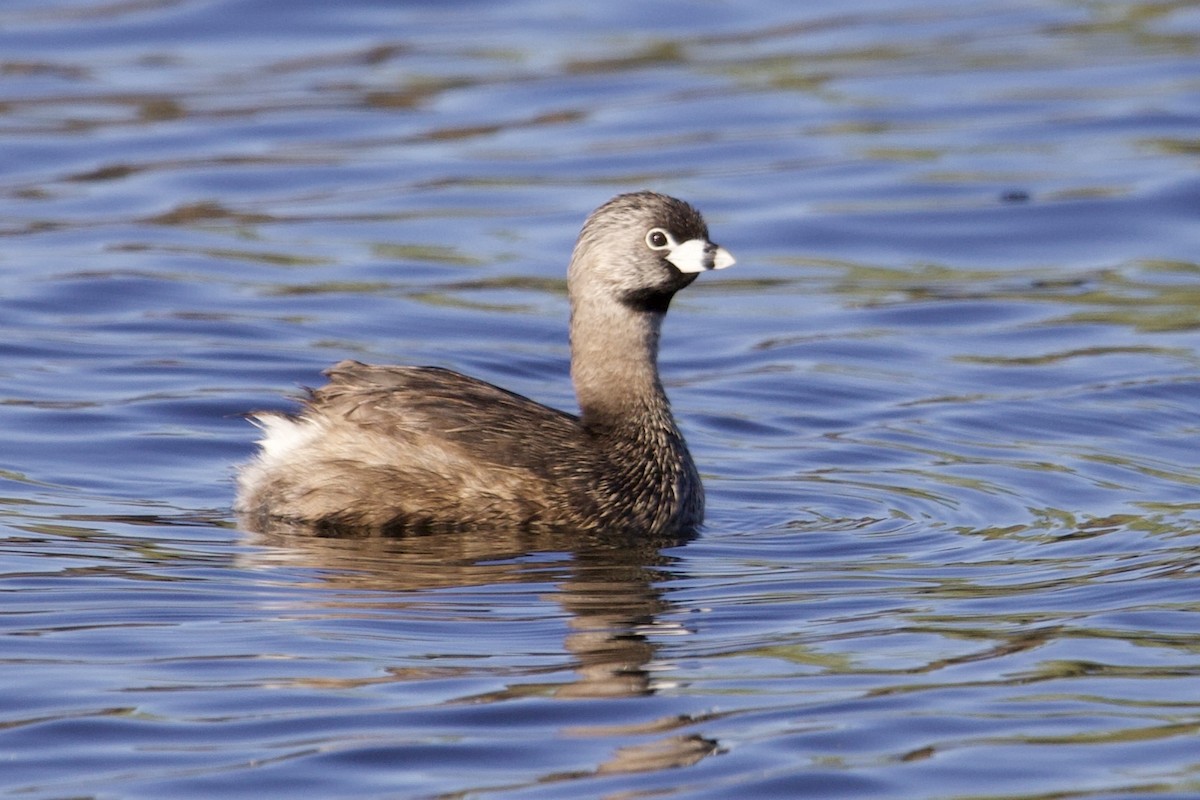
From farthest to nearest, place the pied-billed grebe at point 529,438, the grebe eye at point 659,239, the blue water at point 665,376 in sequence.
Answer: the grebe eye at point 659,239
the pied-billed grebe at point 529,438
the blue water at point 665,376

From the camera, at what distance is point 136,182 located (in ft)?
59.0

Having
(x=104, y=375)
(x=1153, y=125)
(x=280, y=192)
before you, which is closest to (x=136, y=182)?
(x=280, y=192)

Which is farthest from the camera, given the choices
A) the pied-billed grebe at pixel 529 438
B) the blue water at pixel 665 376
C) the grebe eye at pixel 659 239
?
the grebe eye at pixel 659 239

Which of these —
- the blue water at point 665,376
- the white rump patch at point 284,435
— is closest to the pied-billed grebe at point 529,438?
the white rump patch at point 284,435

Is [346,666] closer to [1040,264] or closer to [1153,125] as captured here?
[1040,264]

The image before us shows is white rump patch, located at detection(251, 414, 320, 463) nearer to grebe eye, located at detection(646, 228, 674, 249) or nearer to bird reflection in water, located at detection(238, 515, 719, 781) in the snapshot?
bird reflection in water, located at detection(238, 515, 719, 781)

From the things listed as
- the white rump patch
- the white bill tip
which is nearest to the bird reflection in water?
the white rump patch

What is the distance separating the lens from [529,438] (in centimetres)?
1004

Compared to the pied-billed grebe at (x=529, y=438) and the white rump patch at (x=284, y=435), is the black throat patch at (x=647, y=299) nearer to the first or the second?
the pied-billed grebe at (x=529, y=438)

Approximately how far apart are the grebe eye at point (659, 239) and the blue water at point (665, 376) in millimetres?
1213

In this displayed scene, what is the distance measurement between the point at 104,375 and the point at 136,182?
17.5 ft

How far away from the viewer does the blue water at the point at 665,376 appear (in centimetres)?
721

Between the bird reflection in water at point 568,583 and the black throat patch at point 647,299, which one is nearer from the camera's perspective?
the bird reflection in water at point 568,583

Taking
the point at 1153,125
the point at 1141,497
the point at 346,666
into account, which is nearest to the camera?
the point at 346,666
